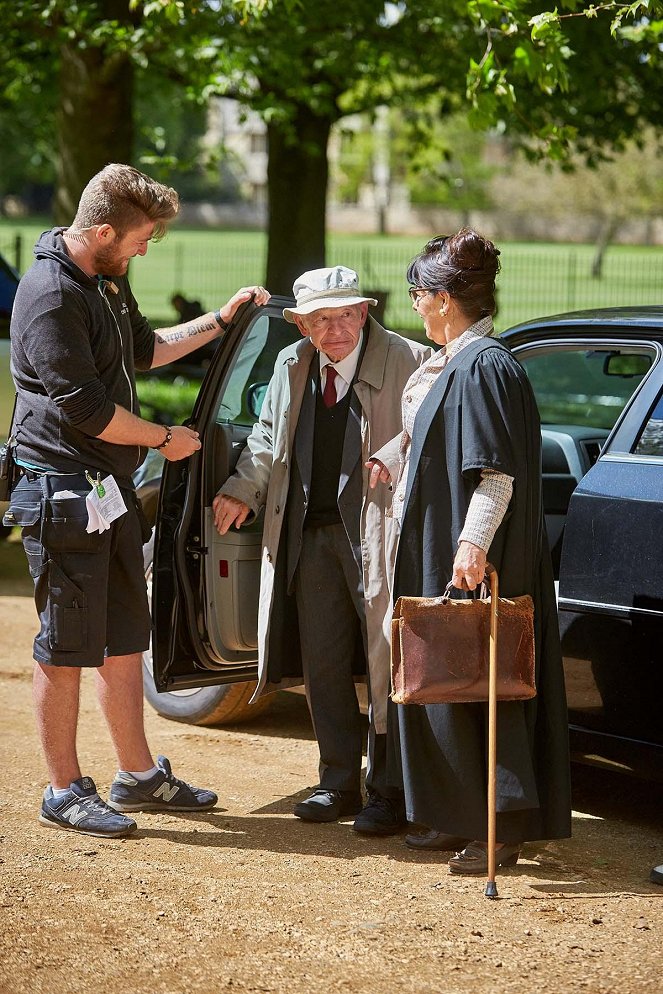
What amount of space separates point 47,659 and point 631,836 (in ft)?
6.91

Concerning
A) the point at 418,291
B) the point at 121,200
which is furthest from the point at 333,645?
the point at 121,200

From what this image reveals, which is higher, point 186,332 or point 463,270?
point 463,270

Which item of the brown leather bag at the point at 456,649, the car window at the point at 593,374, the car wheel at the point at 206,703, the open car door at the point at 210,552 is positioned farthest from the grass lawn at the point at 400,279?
the brown leather bag at the point at 456,649

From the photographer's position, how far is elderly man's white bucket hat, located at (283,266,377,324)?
4379 mm

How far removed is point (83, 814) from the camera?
4398mm

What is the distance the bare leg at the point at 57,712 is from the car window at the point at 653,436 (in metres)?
2.06

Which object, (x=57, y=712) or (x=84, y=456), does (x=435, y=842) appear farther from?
(x=84, y=456)

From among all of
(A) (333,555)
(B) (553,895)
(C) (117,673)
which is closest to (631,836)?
(B) (553,895)

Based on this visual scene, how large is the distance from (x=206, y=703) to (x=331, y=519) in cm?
144

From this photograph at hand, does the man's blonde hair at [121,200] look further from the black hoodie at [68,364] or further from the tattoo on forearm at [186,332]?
the tattoo on forearm at [186,332]

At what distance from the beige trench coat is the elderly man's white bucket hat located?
0.69ft

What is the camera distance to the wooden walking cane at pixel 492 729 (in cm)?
387

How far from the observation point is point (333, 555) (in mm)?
4602

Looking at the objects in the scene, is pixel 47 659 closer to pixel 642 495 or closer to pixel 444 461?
pixel 444 461
